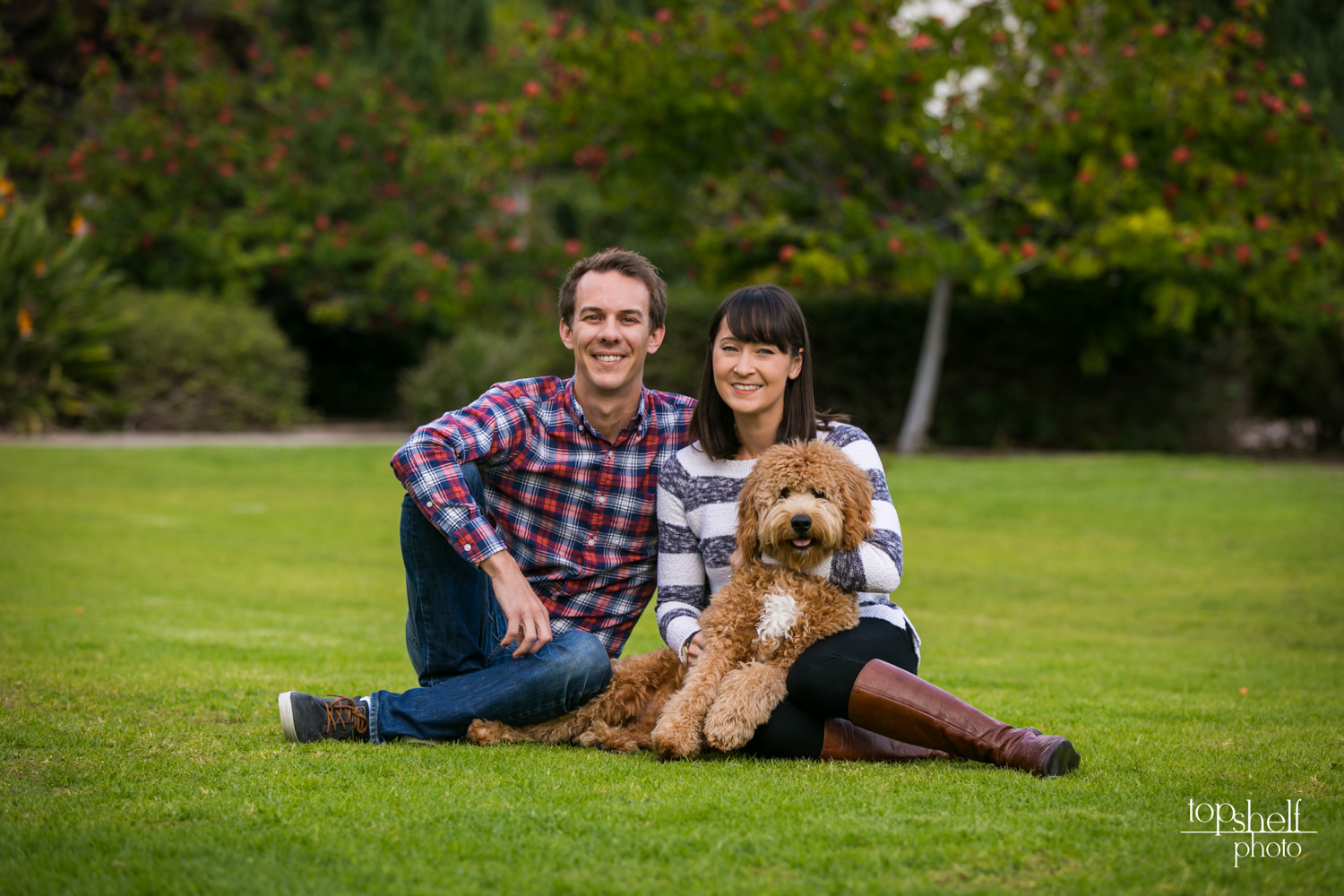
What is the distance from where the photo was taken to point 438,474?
368cm

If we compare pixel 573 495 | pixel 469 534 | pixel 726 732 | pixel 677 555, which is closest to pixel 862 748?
pixel 726 732

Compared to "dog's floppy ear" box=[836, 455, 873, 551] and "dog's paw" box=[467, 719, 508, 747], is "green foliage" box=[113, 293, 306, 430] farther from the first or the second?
"dog's floppy ear" box=[836, 455, 873, 551]

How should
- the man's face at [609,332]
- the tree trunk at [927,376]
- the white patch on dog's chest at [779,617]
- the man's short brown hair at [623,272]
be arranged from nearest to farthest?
the white patch on dog's chest at [779,617]
the man's face at [609,332]
the man's short brown hair at [623,272]
the tree trunk at [927,376]

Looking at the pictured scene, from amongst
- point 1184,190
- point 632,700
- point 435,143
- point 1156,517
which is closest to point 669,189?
point 435,143

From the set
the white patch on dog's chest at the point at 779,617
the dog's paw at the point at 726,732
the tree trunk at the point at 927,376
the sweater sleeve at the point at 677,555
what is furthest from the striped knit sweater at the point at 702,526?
the tree trunk at the point at 927,376

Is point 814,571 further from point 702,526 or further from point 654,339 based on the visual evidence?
point 654,339

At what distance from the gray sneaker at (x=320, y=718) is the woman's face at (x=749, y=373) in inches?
62.0

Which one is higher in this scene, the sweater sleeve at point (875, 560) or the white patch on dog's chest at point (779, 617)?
the sweater sleeve at point (875, 560)

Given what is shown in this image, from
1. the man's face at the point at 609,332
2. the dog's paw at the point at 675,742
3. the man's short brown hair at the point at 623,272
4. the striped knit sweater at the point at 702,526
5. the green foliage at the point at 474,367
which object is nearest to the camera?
the dog's paw at the point at 675,742

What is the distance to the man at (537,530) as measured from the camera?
3.72 m

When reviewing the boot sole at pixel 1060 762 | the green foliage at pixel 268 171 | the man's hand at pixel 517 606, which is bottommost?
the boot sole at pixel 1060 762

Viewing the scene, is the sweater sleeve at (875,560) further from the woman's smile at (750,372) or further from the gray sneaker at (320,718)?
the gray sneaker at (320,718)

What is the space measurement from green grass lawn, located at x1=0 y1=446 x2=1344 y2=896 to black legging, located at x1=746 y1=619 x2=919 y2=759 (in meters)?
0.16

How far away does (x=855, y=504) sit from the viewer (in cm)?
360
